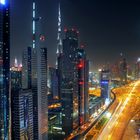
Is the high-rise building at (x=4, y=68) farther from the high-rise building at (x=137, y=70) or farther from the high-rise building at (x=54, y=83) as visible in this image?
the high-rise building at (x=137, y=70)

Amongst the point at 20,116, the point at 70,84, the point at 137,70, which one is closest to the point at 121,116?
the point at 70,84

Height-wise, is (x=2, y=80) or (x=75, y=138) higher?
(x=2, y=80)

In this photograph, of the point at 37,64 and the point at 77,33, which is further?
the point at 77,33

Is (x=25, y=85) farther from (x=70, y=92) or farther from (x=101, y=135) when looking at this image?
(x=101, y=135)

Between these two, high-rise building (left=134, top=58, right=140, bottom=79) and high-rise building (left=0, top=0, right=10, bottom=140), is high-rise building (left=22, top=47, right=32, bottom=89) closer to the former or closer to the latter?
high-rise building (left=0, top=0, right=10, bottom=140)

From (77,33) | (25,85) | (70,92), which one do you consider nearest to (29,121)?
(25,85)

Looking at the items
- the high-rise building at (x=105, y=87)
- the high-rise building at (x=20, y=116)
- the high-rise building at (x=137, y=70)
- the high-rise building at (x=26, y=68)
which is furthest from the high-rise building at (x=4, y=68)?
the high-rise building at (x=137, y=70)

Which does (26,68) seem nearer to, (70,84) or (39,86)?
(39,86)

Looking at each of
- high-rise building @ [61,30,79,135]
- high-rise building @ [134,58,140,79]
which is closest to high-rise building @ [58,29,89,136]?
high-rise building @ [61,30,79,135]
